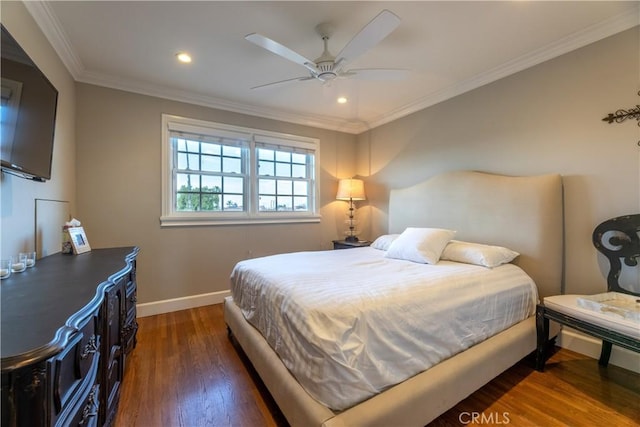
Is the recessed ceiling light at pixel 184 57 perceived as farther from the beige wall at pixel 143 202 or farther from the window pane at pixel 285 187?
the window pane at pixel 285 187

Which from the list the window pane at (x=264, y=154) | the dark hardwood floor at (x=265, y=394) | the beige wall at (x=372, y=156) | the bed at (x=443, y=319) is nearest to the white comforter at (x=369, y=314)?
the bed at (x=443, y=319)

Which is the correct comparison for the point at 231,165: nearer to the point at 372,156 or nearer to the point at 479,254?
the point at 372,156

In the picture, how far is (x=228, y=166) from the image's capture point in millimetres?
3688

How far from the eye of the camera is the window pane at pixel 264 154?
3888 mm

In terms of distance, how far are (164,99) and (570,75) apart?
407 cm

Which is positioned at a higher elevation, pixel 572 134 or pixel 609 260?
pixel 572 134

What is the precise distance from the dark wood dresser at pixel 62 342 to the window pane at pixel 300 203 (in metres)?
2.62

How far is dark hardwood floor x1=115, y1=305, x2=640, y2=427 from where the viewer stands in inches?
62.2

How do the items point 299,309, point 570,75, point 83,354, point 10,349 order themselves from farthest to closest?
point 570,75 → point 299,309 → point 83,354 → point 10,349

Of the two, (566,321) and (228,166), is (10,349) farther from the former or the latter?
(228,166)

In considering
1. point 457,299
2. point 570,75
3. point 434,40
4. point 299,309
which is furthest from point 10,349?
point 570,75

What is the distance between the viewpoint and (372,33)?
1.69 m

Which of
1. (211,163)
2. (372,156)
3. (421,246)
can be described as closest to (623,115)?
(421,246)

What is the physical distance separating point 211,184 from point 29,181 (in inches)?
72.1
